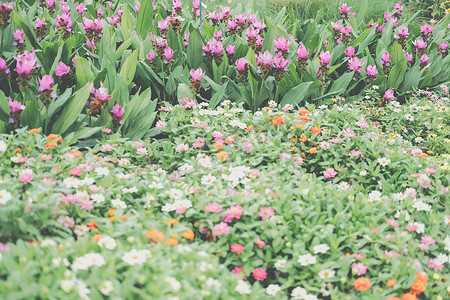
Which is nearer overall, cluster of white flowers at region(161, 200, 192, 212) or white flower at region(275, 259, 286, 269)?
white flower at region(275, 259, 286, 269)

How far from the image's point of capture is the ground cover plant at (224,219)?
1.33m

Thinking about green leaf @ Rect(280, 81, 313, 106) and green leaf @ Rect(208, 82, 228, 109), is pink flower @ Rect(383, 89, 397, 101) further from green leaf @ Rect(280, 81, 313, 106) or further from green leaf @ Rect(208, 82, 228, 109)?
green leaf @ Rect(208, 82, 228, 109)

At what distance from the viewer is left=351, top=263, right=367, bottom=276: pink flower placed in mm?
1624

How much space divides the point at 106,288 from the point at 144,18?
9.02 ft

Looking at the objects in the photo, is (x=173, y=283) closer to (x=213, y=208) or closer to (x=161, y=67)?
(x=213, y=208)

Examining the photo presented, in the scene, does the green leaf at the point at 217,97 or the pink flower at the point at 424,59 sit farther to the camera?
the pink flower at the point at 424,59

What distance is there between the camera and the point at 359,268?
1.64 metres

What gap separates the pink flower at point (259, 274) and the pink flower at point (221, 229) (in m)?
0.18

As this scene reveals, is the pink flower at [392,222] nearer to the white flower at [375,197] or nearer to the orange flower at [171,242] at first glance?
the white flower at [375,197]

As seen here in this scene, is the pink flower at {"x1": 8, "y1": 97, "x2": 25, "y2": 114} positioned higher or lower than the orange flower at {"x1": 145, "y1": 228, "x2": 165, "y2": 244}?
higher

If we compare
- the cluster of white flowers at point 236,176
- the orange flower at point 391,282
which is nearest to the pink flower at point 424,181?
the orange flower at point 391,282

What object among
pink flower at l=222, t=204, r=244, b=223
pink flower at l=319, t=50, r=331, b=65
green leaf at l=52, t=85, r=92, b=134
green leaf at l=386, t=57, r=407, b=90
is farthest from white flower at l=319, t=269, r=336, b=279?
green leaf at l=386, t=57, r=407, b=90

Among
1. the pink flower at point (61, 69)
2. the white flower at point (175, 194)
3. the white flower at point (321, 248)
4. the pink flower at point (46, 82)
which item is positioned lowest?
the white flower at point (321, 248)

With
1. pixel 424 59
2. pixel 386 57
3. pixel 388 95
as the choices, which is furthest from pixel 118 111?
pixel 424 59
